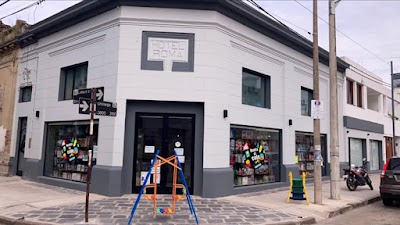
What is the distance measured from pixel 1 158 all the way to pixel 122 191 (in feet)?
29.8

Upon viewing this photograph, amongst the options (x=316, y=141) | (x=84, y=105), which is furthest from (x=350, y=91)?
(x=84, y=105)

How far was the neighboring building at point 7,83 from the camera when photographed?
1589cm

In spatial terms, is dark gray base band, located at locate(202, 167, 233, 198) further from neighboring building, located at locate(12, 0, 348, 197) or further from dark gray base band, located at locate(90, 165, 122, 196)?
dark gray base band, located at locate(90, 165, 122, 196)

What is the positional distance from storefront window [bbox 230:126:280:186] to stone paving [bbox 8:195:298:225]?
2.65 metres

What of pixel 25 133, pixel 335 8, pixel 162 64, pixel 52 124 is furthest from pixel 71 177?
pixel 335 8

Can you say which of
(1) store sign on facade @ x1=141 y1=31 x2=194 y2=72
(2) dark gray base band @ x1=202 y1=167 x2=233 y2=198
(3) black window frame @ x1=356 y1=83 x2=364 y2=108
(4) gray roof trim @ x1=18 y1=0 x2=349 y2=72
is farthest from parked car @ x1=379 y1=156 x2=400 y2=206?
(3) black window frame @ x1=356 y1=83 x2=364 y2=108

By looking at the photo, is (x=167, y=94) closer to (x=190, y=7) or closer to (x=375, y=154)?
(x=190, y=7)

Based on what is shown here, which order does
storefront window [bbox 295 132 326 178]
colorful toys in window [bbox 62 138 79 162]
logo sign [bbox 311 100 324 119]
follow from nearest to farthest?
1. logo sign [bbox 311 100 324 119]
2. colorful toys in window [bbox 62 138 79 162]
3. storefront window [bbox 295 132 326 178]

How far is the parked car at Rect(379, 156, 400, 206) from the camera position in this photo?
10195 mm

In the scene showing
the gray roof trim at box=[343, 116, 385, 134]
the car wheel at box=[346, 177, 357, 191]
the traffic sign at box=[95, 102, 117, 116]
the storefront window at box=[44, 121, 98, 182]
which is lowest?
the car wheel at box=[346, 177, 357, 191]

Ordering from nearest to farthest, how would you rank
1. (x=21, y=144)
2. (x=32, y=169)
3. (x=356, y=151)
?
1. (x=32, y=169)
2. (x=21, y=144)
3. (x=356, y=151)

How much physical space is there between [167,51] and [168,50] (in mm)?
49

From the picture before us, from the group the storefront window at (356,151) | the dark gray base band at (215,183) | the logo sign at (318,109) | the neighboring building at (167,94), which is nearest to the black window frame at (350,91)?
the storefront window at (356,151)

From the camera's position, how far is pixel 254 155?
12961mm
